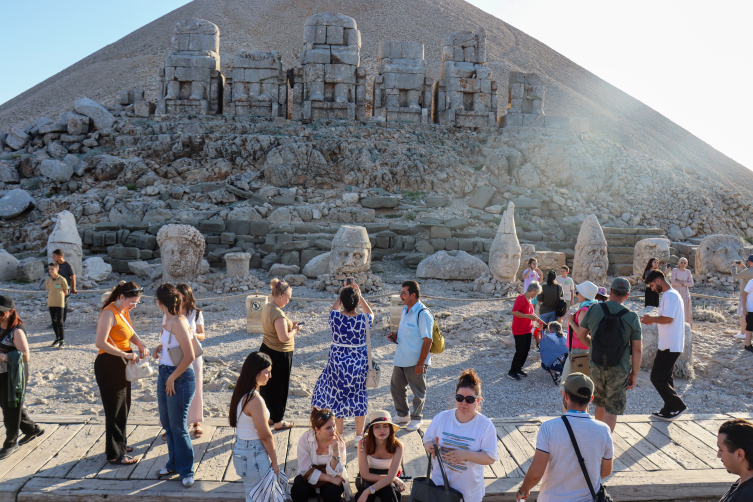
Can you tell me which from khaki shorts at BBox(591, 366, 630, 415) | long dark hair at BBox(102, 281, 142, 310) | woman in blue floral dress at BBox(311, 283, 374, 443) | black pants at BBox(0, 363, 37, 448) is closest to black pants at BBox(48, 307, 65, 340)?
black pants at BBox(0, 363, 37, 448)

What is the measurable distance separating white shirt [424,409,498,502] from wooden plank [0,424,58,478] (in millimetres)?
3486

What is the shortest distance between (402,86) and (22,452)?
2006cm

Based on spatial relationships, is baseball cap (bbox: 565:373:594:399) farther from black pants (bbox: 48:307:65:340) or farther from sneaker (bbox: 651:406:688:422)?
black pants (bbox: 48:307:65:340)

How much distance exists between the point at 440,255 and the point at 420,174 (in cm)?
692

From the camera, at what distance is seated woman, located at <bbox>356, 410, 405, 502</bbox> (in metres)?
3.96

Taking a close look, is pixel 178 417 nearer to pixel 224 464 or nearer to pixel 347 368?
pixel 224 464

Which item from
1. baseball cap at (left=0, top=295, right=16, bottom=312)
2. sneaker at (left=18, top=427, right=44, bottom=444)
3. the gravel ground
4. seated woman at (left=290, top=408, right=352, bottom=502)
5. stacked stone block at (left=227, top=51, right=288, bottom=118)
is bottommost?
the gravel ground

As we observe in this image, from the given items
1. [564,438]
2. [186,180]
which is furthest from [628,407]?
[186,180]

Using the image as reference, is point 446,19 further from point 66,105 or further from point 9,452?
point 9,452

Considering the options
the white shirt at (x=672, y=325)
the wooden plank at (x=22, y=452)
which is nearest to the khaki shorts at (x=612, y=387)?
the white shirt at (x=672, y=325)

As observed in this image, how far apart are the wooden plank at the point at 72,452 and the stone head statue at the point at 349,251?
24.7ft

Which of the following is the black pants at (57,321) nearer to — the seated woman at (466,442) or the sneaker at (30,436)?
the sneaker at (30,436)

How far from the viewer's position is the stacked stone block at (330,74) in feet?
73.0

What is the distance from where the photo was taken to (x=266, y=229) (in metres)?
16.3
